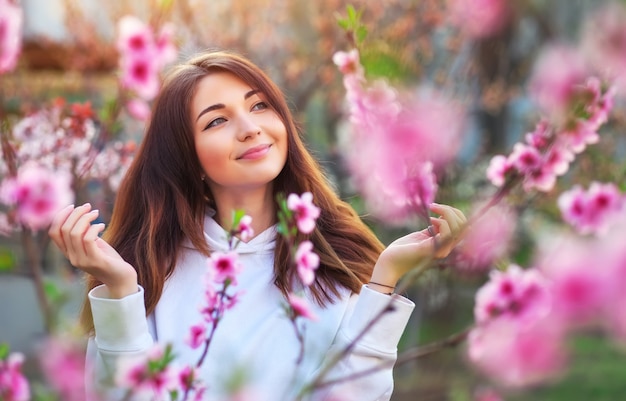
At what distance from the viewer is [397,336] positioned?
152 centimetres

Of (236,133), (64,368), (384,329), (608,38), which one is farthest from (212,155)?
(608,38)

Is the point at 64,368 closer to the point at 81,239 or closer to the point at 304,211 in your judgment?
the point at 81,239

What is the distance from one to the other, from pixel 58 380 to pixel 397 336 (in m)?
0.57

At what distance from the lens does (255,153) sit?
1708 millimetres

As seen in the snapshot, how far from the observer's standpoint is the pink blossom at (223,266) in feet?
4.09

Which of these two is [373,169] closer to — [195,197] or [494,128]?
[195,197]

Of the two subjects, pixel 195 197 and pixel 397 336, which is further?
pixel 195 197

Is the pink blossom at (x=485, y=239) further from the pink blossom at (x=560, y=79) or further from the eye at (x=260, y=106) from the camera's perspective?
the eye at (x=260, y=106)

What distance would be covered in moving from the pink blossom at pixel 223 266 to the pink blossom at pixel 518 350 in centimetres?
37

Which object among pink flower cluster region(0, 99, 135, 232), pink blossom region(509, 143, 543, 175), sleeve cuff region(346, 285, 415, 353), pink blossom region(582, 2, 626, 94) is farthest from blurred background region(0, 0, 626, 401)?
pink blossom region(582, 2, 626, 94)

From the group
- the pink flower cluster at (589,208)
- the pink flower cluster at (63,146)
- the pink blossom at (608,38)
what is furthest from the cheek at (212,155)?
the pink blossom at (608,38)

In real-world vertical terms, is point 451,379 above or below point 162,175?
below

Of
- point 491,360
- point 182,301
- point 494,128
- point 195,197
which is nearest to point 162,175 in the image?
point 195,197

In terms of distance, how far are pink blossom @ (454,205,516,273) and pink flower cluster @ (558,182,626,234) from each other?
0.07 metres
